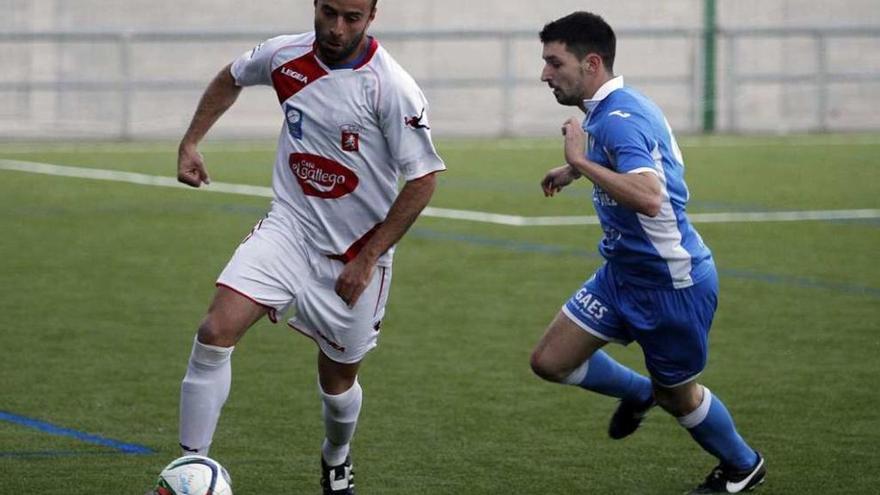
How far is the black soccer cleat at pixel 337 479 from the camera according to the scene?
21.6ft

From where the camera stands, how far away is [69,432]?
765 cm

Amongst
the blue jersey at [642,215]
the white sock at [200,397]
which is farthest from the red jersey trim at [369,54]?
the white sock at [200,397]

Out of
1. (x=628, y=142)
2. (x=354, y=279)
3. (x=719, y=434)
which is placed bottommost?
(x=719, y=434)

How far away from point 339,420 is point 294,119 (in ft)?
3.76

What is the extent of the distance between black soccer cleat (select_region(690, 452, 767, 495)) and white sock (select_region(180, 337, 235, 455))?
6.36 feet

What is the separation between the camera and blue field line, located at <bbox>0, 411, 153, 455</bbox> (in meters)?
7.32

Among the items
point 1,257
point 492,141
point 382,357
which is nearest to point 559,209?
point 1,257

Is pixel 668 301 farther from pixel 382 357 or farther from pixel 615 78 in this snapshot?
pixel 382 357

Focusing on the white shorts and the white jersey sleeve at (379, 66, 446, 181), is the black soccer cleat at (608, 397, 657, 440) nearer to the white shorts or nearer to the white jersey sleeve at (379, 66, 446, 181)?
the white shorts

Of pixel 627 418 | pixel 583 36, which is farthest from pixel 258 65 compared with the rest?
pixel 627 418

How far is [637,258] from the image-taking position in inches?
253

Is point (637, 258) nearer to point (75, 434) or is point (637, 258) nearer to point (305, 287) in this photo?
point (305, 287)

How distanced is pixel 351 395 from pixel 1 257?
750 centimetres

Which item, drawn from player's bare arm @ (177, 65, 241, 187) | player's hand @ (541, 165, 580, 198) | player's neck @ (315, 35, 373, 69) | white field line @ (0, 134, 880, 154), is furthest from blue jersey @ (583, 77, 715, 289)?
white field line @ (0, 134, 880, 154)
